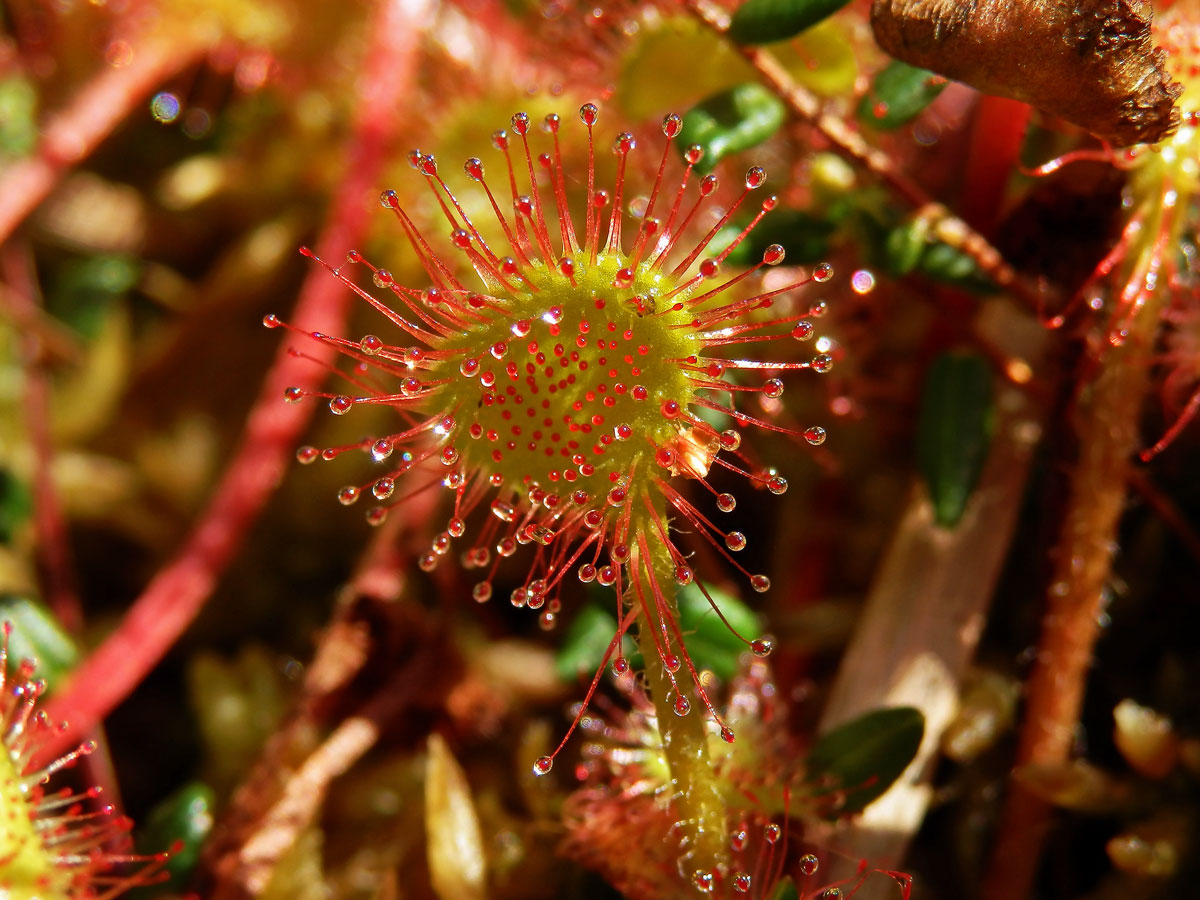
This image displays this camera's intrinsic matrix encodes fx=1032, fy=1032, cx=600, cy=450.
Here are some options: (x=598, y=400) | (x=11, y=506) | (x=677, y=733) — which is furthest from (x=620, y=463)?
(x=11, y=506)

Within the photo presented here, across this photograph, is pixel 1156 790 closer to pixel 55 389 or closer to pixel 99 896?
pixel 99 896

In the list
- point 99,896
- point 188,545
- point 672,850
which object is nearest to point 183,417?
point 188,545

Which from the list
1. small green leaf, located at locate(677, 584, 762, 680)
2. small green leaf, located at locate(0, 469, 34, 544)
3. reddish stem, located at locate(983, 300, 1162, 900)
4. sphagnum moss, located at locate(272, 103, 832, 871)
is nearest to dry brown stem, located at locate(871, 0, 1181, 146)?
sphagnum moss, located at locate(272, 103, 832, 871)

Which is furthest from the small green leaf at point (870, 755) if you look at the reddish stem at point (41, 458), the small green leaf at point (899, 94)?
the reddish stem at point (41, 458)

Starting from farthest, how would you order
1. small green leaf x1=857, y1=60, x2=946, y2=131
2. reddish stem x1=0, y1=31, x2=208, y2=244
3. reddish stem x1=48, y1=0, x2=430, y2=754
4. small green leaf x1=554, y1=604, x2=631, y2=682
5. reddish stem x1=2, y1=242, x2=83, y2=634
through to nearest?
reddish stem x1=0, y1=31, x2=208, y2=244 → reddish stem x1=2, y1=242, x2=83, y2=634 → reddish stem x1=48, y1=0, x2=430, y2=754 → small green leaf x1=554, y1=604, x2=631, y2=682 → small green leaf x1=857, y1=60, x2=946, y2=131

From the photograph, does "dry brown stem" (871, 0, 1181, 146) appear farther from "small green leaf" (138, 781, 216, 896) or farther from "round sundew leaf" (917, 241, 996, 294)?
"small green leaf" (138, 781, 216, 896)

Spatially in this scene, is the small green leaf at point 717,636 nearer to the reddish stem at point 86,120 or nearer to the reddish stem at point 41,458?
the reddish stem at point 41,458
